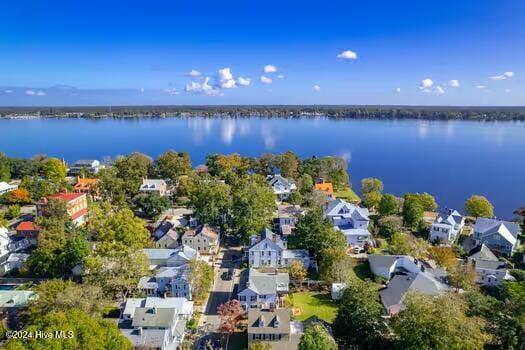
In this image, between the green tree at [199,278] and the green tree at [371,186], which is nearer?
the green tree at [199,278]

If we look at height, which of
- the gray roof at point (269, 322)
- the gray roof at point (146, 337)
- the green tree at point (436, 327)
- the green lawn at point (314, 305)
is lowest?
the green lawn at point (314, 305)

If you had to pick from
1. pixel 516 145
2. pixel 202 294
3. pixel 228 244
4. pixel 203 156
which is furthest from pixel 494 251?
pixel 516 145

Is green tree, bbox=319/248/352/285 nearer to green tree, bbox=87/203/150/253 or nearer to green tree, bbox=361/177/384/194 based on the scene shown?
green tree, bbox=87/203/150/253

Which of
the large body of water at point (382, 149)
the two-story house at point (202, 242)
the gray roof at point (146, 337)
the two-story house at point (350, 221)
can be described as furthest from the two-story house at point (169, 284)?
the large body of water at point (382, 149)

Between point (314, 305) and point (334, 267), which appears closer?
point (314, 305)

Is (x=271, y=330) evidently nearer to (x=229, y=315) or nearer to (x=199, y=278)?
(x=229, y=315)

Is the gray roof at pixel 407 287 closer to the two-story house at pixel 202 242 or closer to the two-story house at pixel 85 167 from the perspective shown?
the two-story house at pixel 202 242

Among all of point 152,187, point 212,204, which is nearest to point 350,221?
point 212,204
